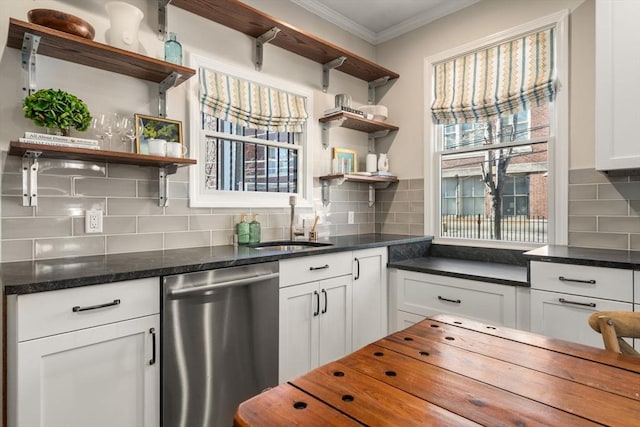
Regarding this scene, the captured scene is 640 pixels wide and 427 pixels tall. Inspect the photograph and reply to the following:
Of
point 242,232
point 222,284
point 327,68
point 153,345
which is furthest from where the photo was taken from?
point 327,68

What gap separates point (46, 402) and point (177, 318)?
0.50 meters

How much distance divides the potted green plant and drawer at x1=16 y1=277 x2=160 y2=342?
0.80 m

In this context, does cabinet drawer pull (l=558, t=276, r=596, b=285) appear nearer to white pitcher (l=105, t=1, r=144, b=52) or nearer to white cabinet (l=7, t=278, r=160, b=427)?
white cabinet (l=7, t=278, r=160, b=427)

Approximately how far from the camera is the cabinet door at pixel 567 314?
6.09 ft

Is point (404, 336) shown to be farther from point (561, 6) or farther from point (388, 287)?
point (561, 6)

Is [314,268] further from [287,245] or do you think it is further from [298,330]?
[287,245]

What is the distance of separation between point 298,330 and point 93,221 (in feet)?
4.12

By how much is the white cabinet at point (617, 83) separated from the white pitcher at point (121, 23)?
258cm

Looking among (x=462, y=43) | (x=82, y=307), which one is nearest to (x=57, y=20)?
(x=82, y=307)

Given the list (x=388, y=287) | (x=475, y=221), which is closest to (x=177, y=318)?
(x=388, y=287)

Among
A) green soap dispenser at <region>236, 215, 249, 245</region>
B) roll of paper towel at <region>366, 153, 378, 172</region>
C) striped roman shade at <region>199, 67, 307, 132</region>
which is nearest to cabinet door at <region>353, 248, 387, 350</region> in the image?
green soap dispenser at <region>236, 215, 249, 245</region>

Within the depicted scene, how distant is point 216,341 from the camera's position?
5.58ft

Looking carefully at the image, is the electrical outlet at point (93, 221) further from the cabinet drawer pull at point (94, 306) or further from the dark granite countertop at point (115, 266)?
the cabinet drawer pull at point (94, 306)

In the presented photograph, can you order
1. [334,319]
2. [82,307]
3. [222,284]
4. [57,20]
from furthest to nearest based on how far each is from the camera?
1. [334,319]
2. [222,284]
3. [57,20]
4. [82,307]
